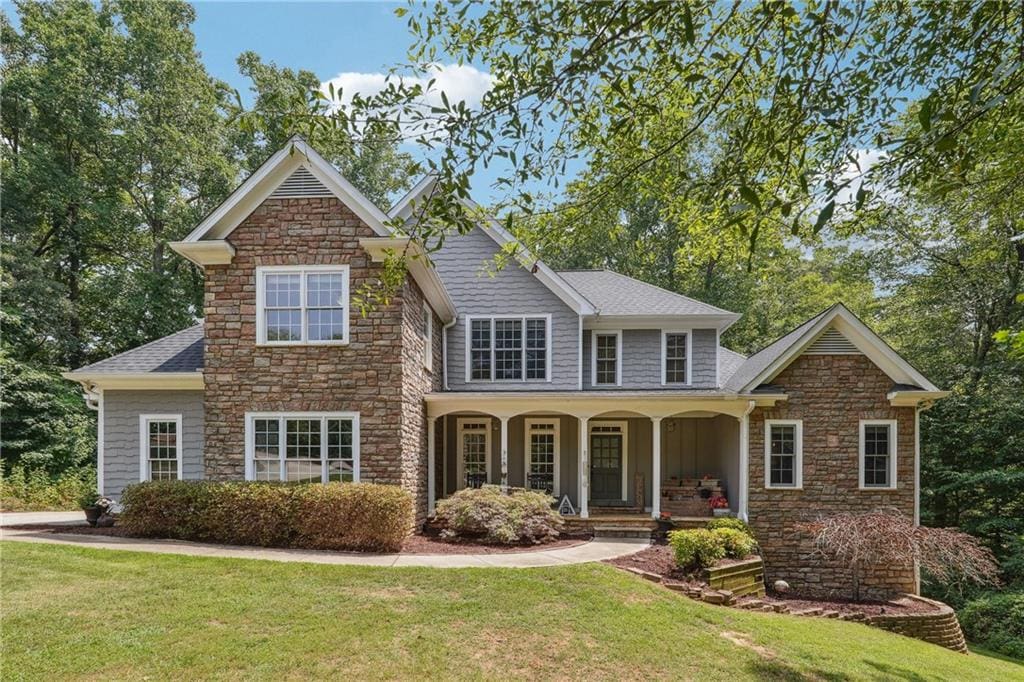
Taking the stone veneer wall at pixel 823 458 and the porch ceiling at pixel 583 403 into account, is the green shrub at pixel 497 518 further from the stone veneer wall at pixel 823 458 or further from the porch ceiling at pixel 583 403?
the stone veneer wall at pixel 823 458

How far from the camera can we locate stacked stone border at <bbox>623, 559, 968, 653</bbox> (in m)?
9.50

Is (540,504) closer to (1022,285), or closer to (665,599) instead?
(665,599)

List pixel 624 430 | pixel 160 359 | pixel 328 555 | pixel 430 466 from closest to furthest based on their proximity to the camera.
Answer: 1. pixel 328 555
2. pixel 160 359
3. pixel 430 466
4. pixel 624 430

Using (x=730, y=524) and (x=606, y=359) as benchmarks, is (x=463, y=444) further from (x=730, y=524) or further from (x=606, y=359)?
(x=730, y=524)

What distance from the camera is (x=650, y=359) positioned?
1619 centimetres

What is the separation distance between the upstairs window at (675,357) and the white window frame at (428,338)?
639 centimetres

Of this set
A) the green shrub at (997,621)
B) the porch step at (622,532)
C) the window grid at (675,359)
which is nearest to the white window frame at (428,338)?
the porch step at (622,532)

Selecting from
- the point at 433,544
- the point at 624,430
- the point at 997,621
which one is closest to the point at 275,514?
the point at 433,544

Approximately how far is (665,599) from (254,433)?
8340 mm

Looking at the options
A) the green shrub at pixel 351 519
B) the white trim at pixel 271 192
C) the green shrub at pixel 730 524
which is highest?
the white trim at pixel 271 192

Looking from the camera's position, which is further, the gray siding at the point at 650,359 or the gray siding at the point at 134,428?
the gray siding at the point at 650,359

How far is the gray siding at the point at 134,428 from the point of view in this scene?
43.3 feet

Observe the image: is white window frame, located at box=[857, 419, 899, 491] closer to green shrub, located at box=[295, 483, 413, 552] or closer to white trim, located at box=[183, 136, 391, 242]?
green shrub, located at box=[295, 483, 413, 552]

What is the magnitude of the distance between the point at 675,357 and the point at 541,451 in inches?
181
